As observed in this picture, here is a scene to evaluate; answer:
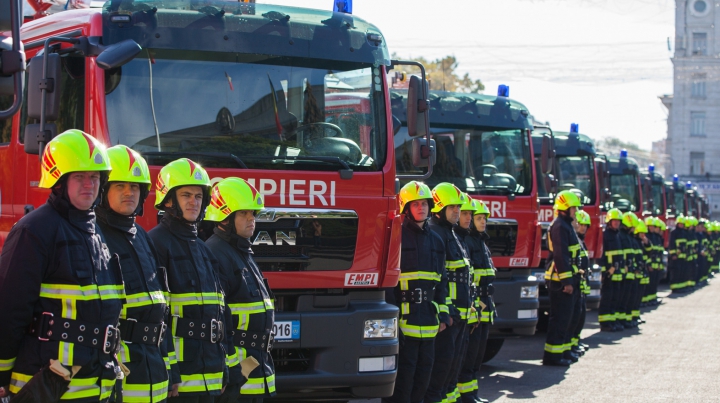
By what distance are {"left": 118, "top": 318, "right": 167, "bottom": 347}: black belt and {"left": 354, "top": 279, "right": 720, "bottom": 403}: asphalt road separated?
505cm

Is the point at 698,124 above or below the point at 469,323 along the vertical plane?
above

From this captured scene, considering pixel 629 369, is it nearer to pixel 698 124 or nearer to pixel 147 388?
pixel 147 388

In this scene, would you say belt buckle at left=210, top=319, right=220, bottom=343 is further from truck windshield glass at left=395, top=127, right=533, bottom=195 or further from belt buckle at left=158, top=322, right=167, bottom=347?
truck windshield glass at left=395, top=127, right=533, bottom=195

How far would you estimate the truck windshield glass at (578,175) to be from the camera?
17.2 metres

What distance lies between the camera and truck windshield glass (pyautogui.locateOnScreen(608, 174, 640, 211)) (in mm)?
22469

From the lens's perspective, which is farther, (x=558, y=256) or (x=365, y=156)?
(x=558, y=256)

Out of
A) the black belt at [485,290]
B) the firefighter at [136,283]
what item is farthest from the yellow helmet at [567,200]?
the firefighter at [136,283]

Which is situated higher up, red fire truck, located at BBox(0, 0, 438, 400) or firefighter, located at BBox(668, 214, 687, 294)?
red fire truck, located at BBox(0, 0, 438, 400)

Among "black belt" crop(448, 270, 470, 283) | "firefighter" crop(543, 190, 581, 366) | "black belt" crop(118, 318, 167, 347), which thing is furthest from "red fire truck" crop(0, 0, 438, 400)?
"firefighter" crop(543, 190, 581, 366)

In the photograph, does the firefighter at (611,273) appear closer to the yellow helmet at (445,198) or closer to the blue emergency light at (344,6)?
the yellow helmet at (445,198)

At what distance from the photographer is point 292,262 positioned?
22.8 feet

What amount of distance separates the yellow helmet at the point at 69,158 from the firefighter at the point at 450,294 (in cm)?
454

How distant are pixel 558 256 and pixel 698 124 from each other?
226 ft

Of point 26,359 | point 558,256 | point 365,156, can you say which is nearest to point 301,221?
point 365,156
